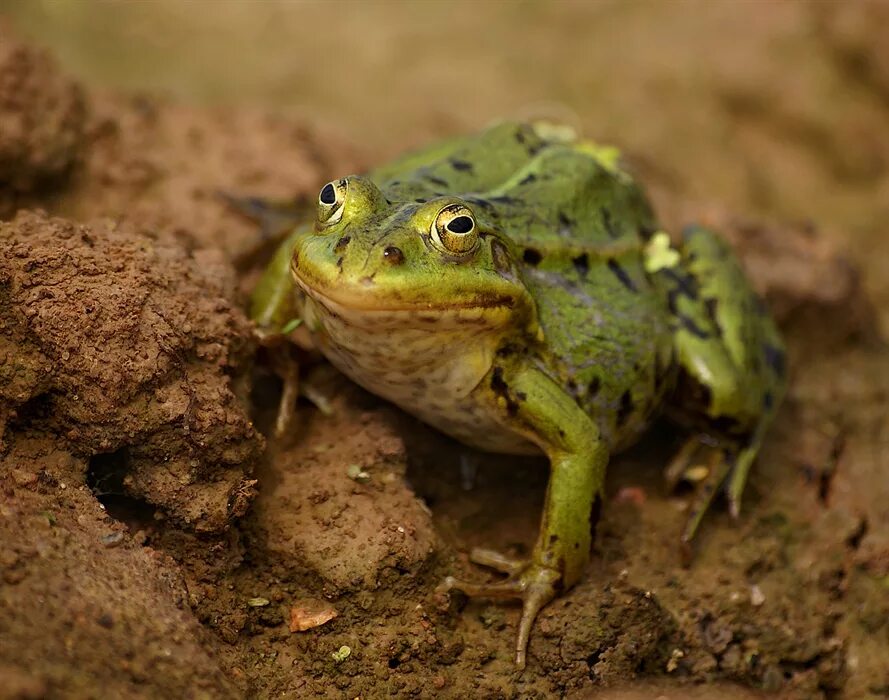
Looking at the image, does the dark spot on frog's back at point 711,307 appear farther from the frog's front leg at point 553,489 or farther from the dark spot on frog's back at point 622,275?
the frog's front leg at point 553,489

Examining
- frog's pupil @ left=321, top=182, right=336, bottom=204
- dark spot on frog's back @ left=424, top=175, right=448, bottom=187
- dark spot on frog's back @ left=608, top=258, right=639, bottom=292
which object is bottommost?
dark spot on frog's back @ left=608, top=258, right=639, bottom=292

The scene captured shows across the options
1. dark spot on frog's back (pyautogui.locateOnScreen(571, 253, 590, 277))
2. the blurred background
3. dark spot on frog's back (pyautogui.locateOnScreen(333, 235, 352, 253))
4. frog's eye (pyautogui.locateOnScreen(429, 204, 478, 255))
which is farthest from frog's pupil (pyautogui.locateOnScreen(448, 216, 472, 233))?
the blurred background

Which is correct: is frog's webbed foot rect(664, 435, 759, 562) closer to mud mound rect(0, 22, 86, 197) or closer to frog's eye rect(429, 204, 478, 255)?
frog's eye rect(429, 204, 478, 255)

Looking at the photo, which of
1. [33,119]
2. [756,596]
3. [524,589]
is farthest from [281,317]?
[756,596]

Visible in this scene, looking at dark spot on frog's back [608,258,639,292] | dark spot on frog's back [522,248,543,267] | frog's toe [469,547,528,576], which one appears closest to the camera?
frog's toe [469,547,528,576]

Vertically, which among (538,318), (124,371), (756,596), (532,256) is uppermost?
(124,371)

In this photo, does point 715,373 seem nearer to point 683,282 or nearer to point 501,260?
point 683,282
